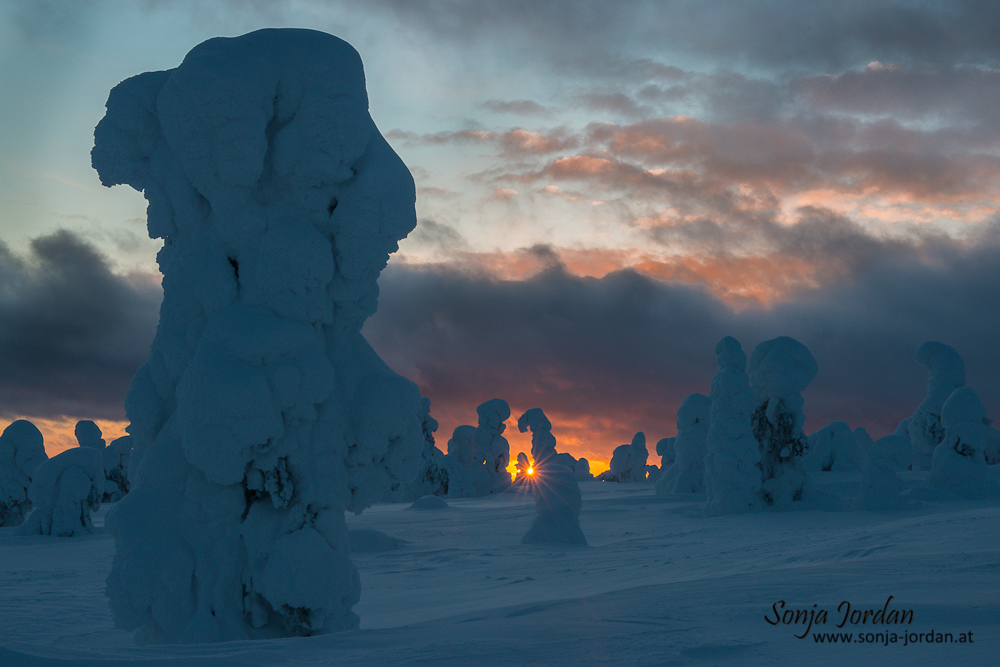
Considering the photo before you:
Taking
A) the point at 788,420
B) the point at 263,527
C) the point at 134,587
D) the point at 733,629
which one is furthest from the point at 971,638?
the point at 788,420

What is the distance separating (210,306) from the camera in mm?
8695

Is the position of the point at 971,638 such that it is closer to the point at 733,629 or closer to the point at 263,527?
the point at 733,629

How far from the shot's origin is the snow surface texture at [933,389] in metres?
27.5

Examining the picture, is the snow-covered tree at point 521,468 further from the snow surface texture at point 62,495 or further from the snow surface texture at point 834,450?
the snow surface texture at point 62,495

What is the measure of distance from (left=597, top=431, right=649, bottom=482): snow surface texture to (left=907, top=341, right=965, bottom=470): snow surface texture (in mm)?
25693

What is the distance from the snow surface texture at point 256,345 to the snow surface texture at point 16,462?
910 inches

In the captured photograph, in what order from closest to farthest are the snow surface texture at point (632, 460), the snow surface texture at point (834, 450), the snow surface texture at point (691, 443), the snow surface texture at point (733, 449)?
the snow surface texture at point (733, 449), the snow surface texture at point (691, 443), the snow surface texture at point (834, 450), the snow surface texture at point (632, 460)

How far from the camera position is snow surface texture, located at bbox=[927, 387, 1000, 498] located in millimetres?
21891

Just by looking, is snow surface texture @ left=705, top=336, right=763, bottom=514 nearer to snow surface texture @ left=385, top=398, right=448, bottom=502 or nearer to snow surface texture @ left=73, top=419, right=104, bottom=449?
snow surface texture @ left=385, top=398, right=448, bottom=502

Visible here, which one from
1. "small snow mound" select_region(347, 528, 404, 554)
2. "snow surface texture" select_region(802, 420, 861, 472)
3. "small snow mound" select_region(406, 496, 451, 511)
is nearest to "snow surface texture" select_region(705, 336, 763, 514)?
"snow surface texture" select_region(802, 420, 861, 472)

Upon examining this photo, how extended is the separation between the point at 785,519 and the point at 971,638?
16523 millimetres

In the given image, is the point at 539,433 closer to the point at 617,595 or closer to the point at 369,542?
the point at 369,542

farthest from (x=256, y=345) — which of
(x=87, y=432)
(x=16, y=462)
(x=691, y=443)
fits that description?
(x=87, y=432)

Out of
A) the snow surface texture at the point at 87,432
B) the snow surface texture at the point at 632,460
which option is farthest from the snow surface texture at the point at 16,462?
the snow surface texture at the point at 632,460
